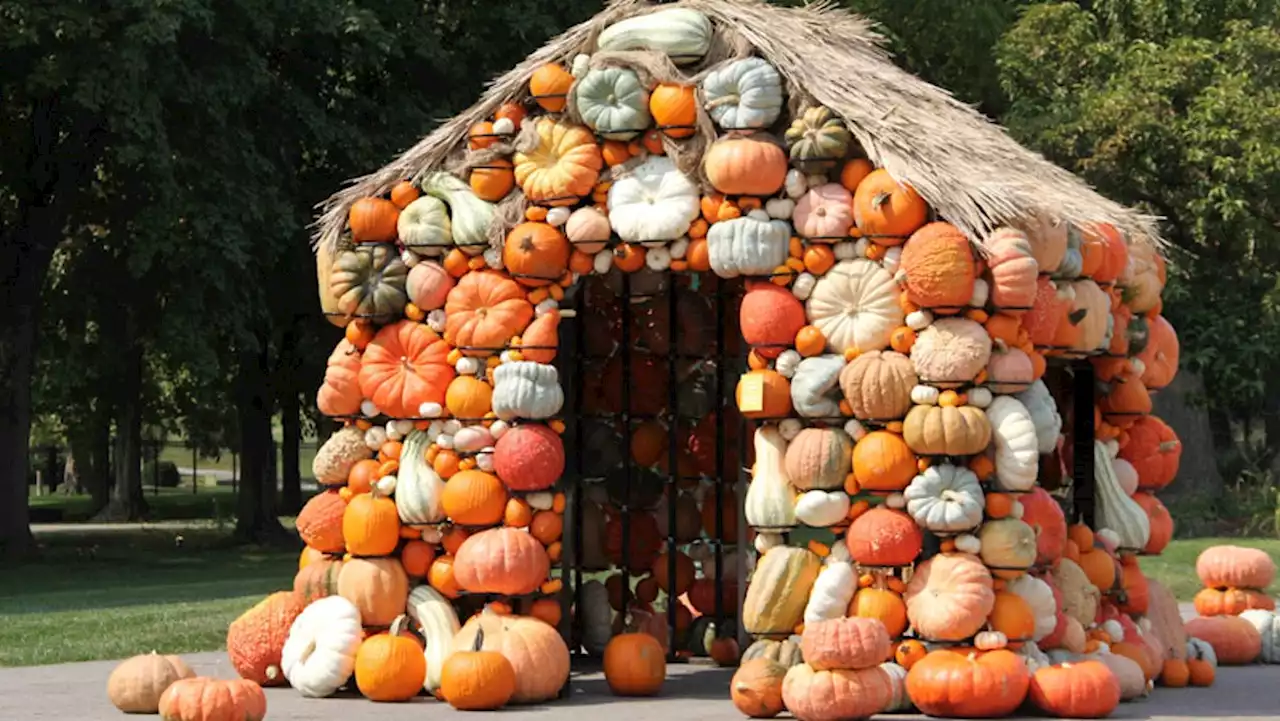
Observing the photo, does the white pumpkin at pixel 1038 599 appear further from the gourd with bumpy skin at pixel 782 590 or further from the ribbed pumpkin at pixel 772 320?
the ribbed pumpkin at pixel 772 320

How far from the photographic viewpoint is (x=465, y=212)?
13.4 meters

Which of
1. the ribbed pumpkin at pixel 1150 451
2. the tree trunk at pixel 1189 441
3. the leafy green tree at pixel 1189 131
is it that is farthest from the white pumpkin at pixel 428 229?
the tree trunk at pixel 1189 441

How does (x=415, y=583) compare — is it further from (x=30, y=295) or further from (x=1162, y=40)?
(x=1162, y=40)

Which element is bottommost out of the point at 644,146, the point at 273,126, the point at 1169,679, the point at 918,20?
the point at 1169,679

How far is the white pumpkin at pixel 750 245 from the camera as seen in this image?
12.6 metres

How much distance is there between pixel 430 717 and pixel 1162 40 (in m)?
21.0

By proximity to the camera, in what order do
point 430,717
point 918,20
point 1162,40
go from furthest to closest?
point 918,20 → point 1162,40 → point 430,717

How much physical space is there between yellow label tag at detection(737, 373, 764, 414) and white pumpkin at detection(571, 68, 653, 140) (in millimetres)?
1698

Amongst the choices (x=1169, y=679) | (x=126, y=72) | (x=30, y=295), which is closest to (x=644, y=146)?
(x=1169, y=679)

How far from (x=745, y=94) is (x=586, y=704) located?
3.64 metres

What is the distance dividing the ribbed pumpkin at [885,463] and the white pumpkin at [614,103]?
242 cm

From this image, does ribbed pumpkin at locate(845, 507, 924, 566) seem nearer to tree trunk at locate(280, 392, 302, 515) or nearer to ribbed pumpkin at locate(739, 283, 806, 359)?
ribbed pumpkin at locate(739, 283, 806, 359)

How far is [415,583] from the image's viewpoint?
13445 mm

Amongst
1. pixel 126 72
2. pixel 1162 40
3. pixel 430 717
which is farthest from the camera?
pixel 1162 40
